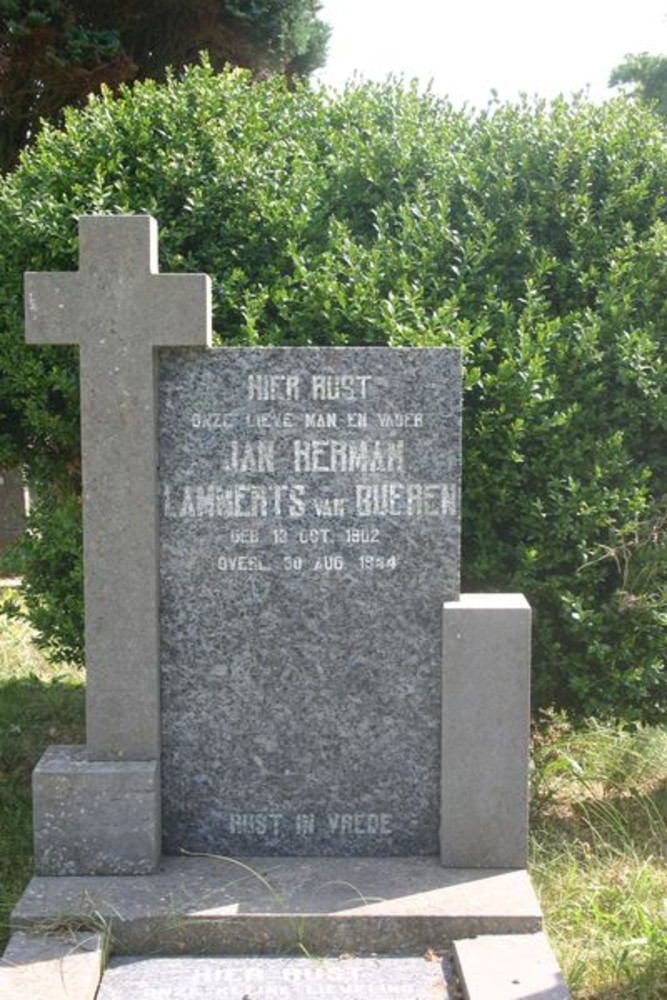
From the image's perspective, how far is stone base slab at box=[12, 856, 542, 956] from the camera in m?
3.43

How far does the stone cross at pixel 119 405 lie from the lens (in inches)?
149

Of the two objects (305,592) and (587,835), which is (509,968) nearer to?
(305,592)

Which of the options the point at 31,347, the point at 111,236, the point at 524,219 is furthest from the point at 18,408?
the point at 524,219

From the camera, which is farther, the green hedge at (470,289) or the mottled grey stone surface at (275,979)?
the green hedge at (470,289)

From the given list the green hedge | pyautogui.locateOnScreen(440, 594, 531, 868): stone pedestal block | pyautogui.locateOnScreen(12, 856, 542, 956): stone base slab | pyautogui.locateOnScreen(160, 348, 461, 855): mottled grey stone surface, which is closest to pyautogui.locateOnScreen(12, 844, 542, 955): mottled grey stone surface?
pyautogui.locateOnScreen(12, 856, 542, 956): stone base slab

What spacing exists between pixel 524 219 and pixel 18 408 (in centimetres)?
238

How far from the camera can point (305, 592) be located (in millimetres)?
3893

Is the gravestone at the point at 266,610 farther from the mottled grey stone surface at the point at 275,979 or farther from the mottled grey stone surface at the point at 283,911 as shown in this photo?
the mottled grey stone surface at the point at 275,979

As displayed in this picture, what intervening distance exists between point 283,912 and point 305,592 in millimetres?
1025

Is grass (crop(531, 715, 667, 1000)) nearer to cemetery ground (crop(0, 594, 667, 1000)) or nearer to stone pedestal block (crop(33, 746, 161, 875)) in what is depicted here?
cemetery ground (crop(0, 594, 667, 1000))

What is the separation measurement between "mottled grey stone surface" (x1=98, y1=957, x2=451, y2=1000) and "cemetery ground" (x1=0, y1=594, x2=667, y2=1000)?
Answer: 458 millimetres

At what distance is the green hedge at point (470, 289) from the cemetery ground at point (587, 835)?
35 centimetres

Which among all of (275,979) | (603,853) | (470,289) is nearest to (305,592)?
(275,979)

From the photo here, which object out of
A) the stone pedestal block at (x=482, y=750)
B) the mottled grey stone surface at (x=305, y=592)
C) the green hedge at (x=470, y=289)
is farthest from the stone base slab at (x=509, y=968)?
the green hedge at (x=470, y=289)
